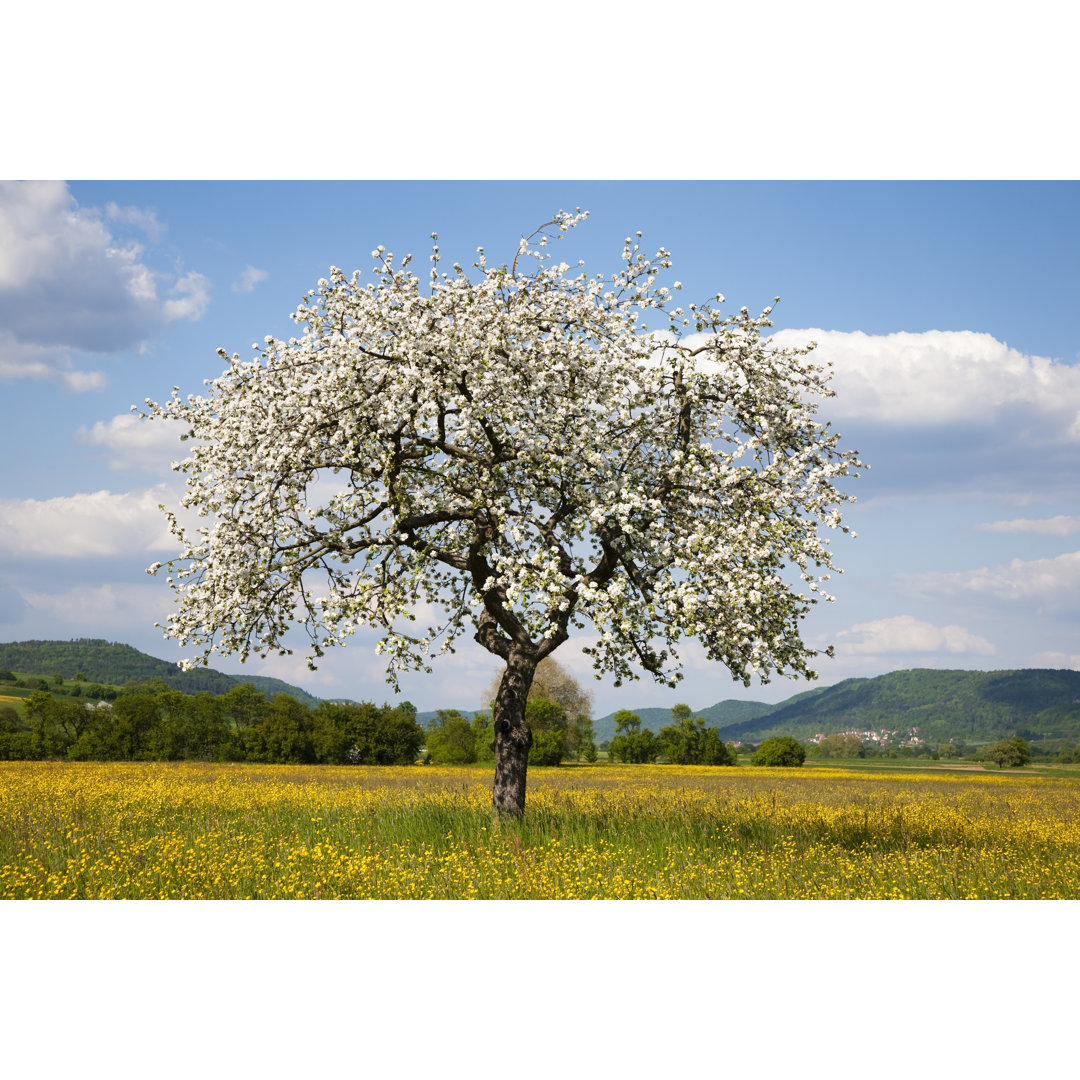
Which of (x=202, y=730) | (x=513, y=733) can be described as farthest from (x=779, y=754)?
(x=513, y=733)

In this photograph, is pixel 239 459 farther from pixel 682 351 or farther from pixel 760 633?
pixel 760 633

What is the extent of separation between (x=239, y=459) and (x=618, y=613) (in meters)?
7.20

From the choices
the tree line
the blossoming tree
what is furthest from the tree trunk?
the tree line

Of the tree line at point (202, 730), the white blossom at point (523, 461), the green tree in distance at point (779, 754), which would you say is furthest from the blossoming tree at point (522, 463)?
the green tree in distance at point (779, 754)

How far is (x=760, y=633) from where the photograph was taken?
46.1 ft

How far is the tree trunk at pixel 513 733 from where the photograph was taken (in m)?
15.9

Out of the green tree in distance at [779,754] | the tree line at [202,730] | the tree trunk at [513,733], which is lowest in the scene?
the green tree in distance at [779,754]

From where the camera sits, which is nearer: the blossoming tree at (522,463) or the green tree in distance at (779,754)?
the blossoming tree at (522,463)

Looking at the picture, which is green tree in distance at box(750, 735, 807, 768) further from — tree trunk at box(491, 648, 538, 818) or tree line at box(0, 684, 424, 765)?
tree trunk at box(491, 648, 538, 818)

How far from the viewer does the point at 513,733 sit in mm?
15961

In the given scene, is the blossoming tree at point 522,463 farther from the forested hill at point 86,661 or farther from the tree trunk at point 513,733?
the forested hill at point 86,661

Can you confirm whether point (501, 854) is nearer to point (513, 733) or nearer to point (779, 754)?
point (513, 733)

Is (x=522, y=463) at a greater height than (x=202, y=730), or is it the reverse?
(x=522, y=463)

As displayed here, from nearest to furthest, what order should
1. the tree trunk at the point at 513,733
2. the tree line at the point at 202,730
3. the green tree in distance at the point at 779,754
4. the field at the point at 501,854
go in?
1. the field at the point at 501,854
2. the tree trunk at the point at 513,733
3. the tree line at the point at 202,730
4. the green tree in distance at the point at 779,754
